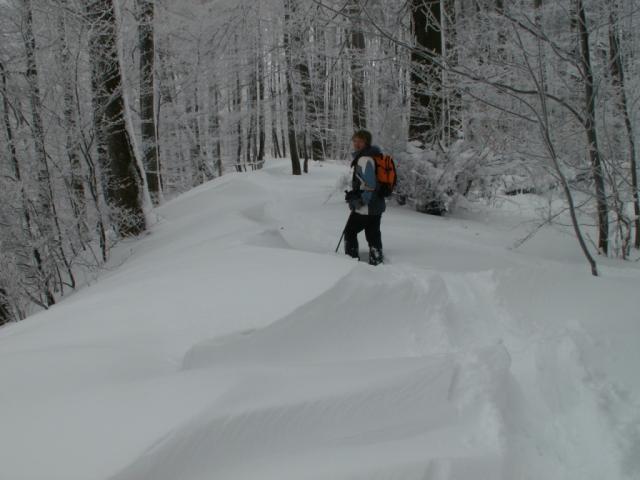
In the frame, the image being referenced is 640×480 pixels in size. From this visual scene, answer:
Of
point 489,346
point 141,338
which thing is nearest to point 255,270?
point 141,338

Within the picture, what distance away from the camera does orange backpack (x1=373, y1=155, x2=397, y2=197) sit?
16.6 ft

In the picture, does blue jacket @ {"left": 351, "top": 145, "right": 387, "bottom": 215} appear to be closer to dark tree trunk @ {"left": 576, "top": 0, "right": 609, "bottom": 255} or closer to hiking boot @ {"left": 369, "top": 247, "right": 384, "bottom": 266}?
hiking boot @ {"left": 369, "top": 247, "right": 384, "bottom": 266}

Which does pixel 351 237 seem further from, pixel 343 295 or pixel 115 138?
pixel 115 138

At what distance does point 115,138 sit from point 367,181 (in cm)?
551

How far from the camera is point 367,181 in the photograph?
5.02 metres

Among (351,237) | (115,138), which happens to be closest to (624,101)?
(351,237)

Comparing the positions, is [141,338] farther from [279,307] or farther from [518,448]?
[518,448]

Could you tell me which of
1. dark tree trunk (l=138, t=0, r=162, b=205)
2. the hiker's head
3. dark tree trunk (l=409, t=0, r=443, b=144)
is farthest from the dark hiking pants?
dark tree trunk (l=138, t=0, r=162, b=205)

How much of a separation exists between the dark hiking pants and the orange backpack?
32 cm

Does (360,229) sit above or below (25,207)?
below

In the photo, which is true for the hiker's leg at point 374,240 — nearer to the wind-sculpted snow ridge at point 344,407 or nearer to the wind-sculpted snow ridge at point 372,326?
the wind-sculpted snow ridge at point 372,326

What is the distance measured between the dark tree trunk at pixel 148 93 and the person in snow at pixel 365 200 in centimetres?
744

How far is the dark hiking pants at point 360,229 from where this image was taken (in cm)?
529

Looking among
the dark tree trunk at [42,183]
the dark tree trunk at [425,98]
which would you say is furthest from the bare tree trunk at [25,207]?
the dark tree trunk at [425,98]
